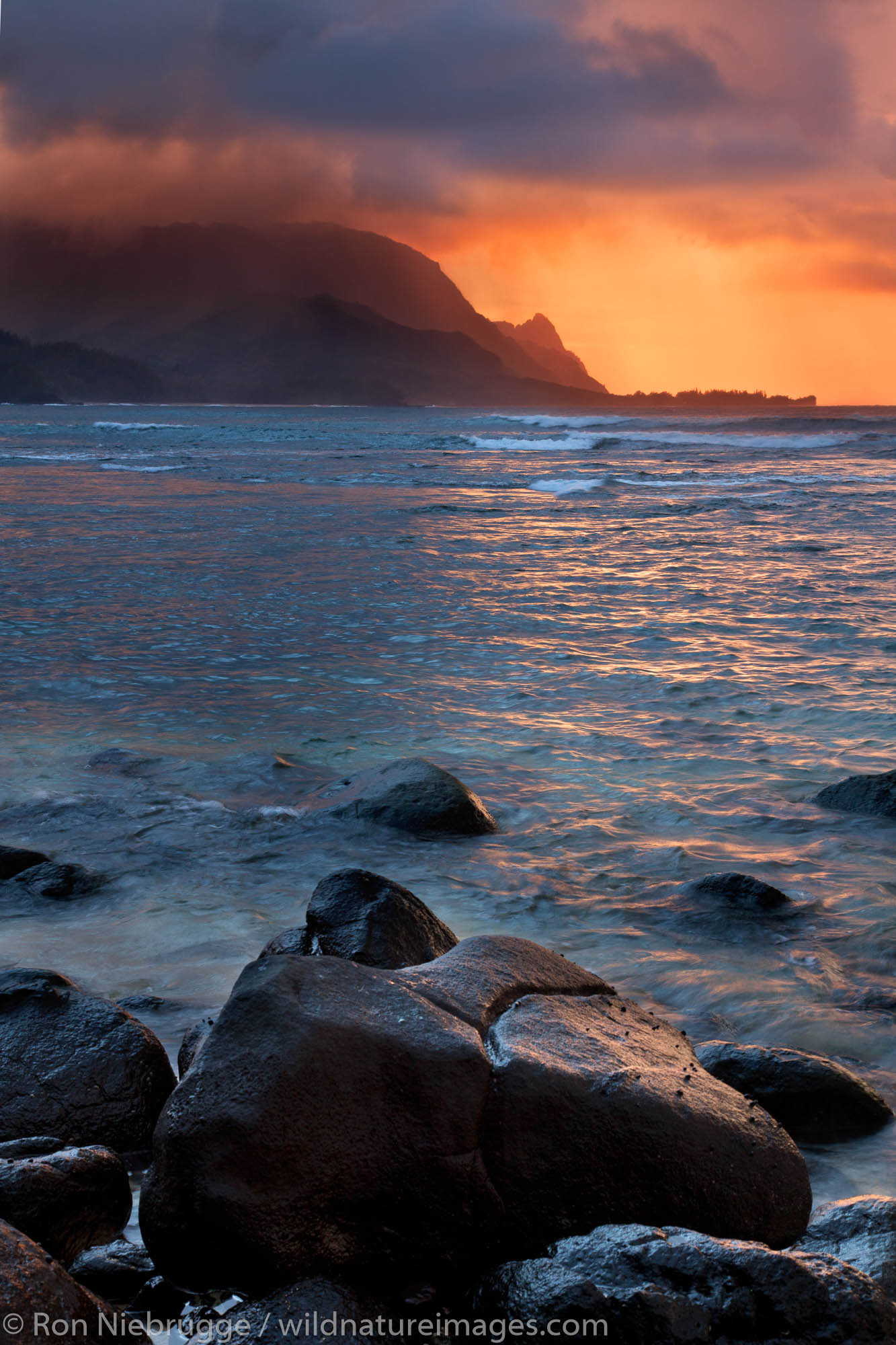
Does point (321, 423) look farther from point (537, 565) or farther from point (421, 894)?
point (421, 894)

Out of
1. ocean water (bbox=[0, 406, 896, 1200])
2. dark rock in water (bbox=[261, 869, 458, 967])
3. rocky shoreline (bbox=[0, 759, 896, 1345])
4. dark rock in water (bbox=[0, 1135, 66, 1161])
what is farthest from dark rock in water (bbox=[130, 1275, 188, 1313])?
ocean water (bbox=[0, 406, 896, 1200])

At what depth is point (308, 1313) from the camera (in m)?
1.92

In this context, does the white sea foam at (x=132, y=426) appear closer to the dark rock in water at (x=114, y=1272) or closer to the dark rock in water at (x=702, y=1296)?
the dark rock in water at (x=114, y=1272)

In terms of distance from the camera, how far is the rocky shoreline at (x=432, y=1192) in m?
1.88

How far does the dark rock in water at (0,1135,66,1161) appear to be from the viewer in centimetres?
240

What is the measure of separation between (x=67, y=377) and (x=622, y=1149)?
190 meters

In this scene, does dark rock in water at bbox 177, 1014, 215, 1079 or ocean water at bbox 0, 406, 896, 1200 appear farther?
ocean water at bbox 0, 406, 896, 1200

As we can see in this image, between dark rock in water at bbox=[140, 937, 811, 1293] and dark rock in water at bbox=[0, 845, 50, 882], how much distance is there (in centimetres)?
250

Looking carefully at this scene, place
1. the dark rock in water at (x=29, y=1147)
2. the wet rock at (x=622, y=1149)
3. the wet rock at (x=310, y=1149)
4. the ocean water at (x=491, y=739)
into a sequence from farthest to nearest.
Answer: the ocean water at (x=491, y=739)
the dark rock in water at (x=29, y=1147)
the wet rock at (x=622, y=1149)
the wet rock at (x=310, y=1149)

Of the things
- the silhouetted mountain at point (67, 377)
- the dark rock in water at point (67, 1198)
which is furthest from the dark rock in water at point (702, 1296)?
the silhouetted mountain at point (67, 377)

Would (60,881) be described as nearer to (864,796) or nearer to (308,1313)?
(308,1313)

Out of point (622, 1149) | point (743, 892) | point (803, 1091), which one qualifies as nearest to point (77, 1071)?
point (622, 1149)

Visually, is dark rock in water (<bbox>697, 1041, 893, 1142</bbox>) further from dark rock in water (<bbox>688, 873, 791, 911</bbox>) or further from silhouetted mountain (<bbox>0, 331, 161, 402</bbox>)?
silhouetted mountain (<bbox>0, 331, 161, 402</bbox>)

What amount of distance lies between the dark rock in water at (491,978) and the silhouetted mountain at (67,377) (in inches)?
6276
